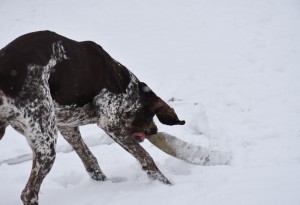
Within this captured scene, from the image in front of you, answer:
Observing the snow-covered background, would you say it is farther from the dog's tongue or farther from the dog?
the dog

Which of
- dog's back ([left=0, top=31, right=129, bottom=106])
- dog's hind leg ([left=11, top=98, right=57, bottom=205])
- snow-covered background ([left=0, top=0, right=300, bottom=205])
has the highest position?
dog's back ([left=0, top=31, right=129, bottom=106])

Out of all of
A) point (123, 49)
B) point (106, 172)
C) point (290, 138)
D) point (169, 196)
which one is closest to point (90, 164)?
point (106, 172)

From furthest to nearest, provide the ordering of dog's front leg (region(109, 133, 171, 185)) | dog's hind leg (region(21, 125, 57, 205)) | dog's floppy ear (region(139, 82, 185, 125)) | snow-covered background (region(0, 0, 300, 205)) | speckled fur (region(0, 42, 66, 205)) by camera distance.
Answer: dog's floppy ear (region(139, 82, 185, 125)) → dog's front leg (region(109, 133, 171, 185)) → snow-covered background (region(0, 0, 300, 205)) → dog's hind leg (region(21, 125, 57, 205)) → speckled fur (region(0, 42, 66, 205))

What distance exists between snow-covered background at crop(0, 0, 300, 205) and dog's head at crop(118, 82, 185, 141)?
0.45 meters

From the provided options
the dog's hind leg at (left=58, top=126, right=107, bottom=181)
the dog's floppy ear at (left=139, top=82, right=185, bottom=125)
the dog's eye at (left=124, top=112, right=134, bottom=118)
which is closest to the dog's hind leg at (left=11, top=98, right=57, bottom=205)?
the dog's hind leg at (left=58, top=126, right=107, bottom=181)

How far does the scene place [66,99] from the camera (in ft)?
13.8

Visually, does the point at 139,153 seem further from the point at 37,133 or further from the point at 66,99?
the point at 37,133

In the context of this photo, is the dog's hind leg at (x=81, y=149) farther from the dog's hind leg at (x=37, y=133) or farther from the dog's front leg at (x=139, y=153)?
the dog's hind leg at (x=37, y=133)

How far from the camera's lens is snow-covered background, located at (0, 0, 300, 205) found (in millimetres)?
4316

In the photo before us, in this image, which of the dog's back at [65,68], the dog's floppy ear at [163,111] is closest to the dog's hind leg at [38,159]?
the dog's back at [65,68]

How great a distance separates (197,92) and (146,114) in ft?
9.66

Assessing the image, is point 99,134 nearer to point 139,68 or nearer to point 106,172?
point 106,172

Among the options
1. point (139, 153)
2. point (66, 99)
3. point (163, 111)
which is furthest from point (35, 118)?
point (163, 111)

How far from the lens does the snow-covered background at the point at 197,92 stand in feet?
14.2
